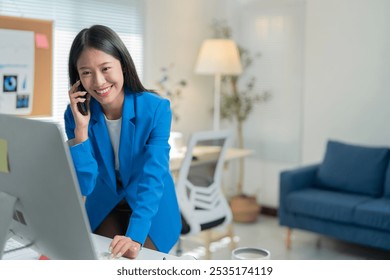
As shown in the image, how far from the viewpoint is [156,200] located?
1400 mm

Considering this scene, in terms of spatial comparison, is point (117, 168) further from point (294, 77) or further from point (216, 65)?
point (294, 77)

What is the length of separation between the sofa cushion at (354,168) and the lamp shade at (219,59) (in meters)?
1.00

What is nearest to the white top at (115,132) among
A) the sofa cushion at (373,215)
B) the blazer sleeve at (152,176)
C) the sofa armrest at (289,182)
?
the blazer sleeve at (152,176)

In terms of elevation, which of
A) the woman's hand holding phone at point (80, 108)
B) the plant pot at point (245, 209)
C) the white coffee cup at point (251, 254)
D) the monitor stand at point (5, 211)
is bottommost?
the plant pot at point (245, 209)

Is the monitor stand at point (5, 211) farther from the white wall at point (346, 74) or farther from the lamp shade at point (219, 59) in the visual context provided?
the white wall at point (346, 74)

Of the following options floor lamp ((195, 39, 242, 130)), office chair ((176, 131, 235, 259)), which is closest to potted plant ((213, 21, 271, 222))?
floor lamp ((195, 39, 242, 130))

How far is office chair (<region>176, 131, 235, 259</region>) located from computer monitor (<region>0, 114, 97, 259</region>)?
1811 millimetres

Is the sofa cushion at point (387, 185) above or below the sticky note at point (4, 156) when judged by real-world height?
below

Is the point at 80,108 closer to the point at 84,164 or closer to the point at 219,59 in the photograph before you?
the point at 84,164

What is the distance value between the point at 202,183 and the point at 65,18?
4.90ft

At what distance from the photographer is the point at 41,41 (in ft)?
11.1

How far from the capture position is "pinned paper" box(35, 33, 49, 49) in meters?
3.35

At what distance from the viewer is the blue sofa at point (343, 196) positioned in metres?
3.38

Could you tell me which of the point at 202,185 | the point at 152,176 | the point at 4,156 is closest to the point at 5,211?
the point at 4,156
